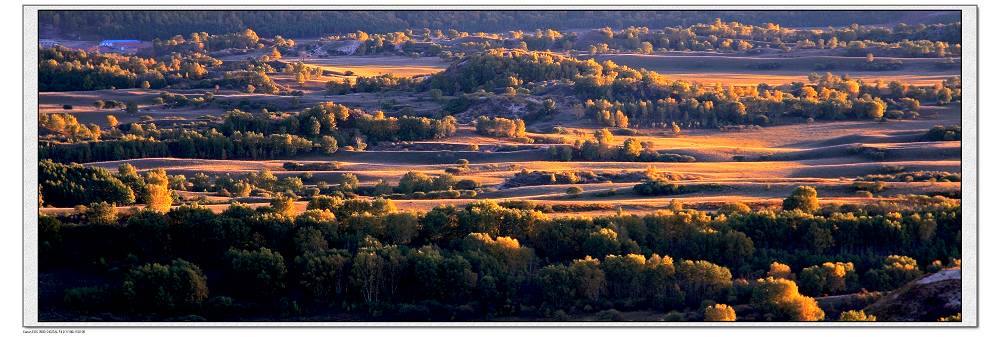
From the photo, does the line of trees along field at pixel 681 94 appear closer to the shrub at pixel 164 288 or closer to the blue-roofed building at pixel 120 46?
the blue-roofed building at pixel 120 46

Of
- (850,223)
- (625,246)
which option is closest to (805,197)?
(850,223)

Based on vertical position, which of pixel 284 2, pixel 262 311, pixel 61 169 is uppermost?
pixel 284 2

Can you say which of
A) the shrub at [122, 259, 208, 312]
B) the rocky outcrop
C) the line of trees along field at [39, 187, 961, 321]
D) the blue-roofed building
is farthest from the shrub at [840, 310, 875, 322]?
the blue-roofed building

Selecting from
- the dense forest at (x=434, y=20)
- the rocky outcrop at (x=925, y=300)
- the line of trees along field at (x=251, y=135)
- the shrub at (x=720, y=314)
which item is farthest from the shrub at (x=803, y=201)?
the dense forest at (x=434, y=20)

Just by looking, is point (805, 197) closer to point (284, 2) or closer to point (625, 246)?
point (625, 246)

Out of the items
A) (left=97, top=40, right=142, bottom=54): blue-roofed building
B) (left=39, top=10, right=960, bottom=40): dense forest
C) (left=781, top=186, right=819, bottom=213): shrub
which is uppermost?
(left=39, top=10, right=960, bottom=40): dense forest

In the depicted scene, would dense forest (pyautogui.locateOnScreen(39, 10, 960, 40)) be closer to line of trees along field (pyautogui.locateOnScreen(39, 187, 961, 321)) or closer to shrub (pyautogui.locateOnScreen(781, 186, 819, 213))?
shrub (pyautogui.locateOnScreen(781, 186, 819, 213))

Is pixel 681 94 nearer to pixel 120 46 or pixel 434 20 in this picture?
pixel 434 20
